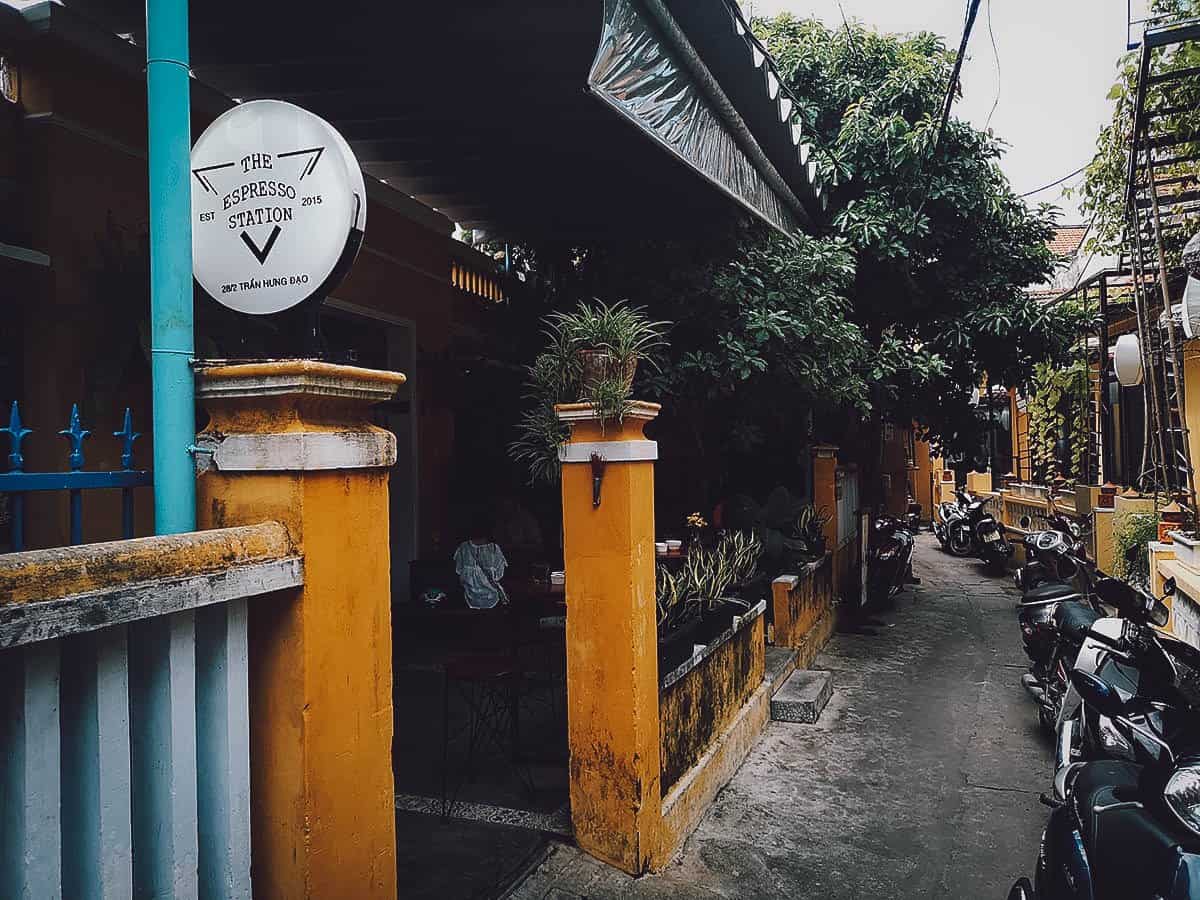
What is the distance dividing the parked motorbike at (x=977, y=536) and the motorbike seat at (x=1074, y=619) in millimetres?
8969

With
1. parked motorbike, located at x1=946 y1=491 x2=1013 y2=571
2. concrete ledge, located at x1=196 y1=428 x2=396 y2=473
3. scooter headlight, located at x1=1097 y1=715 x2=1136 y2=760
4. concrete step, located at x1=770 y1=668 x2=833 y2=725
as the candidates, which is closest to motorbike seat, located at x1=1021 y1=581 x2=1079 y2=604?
concrete step, located at x1=770 y1=668 x2=833 y2=725

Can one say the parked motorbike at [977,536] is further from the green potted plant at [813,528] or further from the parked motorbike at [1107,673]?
the parked motorbike at [1107,673]

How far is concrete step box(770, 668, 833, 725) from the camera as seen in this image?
6.27 metres

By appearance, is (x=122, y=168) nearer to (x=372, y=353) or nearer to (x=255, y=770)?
(x=372, y=353)

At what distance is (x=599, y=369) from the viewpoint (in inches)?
151

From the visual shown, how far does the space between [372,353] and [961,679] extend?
5857mm

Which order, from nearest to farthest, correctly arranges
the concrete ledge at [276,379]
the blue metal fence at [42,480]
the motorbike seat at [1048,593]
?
the blue metal fence at [42,480], the concrete ledge at [276,379], the motorbike seat at [1048,593]

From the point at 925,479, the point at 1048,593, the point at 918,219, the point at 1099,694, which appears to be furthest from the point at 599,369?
the point at 925,479

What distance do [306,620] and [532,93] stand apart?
3.49 m

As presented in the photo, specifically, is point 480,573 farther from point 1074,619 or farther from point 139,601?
point 139,601

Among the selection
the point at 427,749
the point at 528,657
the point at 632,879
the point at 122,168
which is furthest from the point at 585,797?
the point at 122,168

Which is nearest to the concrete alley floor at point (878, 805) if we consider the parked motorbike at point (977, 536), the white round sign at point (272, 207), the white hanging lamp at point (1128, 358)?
the white round sign at point (272, 207)

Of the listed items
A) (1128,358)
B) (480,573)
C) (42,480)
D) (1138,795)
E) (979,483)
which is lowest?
(1138,795)

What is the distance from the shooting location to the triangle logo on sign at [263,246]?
225 centimetres
